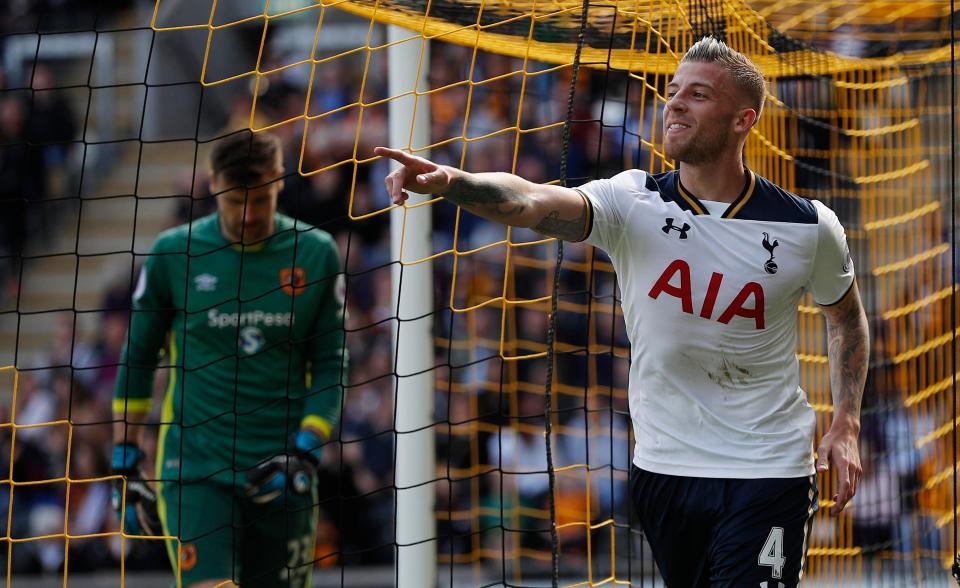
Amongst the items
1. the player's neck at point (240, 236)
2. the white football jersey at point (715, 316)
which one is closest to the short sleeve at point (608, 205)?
the white football jersey at point (715, 316)

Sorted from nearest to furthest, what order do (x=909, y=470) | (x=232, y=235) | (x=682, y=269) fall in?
1. (x=682, y=269)
2. (x=232, y=235)
3. (x=909, y=470)

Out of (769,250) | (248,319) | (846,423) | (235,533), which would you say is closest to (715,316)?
(769,250)

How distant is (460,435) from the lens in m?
8.13

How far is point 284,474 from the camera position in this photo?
14.0 feet

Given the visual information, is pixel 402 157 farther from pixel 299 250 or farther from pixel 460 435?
pixel 460 435

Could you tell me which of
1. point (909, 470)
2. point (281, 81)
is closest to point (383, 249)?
point (281, 81)

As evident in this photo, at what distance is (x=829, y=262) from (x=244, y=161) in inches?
80.4

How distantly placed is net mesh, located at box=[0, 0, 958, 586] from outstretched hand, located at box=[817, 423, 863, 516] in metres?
0.70

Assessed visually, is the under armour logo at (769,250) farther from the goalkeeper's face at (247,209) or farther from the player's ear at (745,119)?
the goalkeeper's face at (247,209)

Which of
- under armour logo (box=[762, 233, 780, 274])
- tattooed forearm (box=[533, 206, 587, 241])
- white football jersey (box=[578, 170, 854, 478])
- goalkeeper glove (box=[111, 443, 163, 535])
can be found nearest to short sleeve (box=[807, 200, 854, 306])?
white football jersey (box=[578, 170, 854, 478])

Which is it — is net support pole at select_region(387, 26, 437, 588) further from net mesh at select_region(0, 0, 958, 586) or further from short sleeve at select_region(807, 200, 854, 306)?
short sleeve at select_region(807, 200, 854, 306)

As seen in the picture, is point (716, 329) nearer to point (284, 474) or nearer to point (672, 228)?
point (672, 228)

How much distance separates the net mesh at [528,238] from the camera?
4.58m

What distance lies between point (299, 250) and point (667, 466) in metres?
1.85
